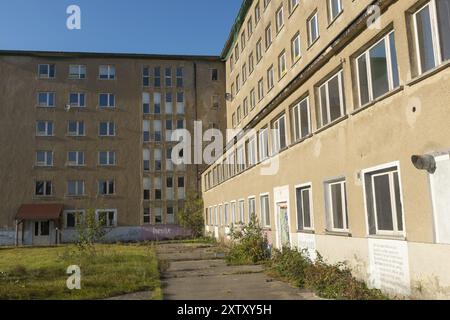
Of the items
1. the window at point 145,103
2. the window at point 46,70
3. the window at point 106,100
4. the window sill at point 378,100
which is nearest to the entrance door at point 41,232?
the window at point 106,100

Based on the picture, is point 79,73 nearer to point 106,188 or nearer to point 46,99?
point 46,99

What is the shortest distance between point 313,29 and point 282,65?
4570 millimetres

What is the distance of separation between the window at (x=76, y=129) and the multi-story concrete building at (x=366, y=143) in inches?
1098

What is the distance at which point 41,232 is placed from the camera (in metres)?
42.2

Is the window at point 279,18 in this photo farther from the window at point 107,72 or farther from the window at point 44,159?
the window at point 44,159

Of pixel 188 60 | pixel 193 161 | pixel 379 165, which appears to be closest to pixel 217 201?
pixel 193 161

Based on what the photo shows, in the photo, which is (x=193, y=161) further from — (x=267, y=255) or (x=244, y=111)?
(x=267, y=255)

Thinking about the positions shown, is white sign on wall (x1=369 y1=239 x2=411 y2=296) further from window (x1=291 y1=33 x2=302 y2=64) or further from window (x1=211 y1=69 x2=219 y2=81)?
window (x1=211 y1=69 x2=219 y2=81)

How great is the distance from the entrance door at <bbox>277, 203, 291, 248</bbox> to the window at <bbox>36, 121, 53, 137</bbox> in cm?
3242

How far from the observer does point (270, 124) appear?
21078mm

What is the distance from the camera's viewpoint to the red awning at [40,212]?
40.9 m

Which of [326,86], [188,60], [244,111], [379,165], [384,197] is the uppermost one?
[188,60]

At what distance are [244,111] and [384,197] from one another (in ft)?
73.9

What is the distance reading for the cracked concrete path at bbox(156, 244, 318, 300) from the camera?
11586 millimetres
